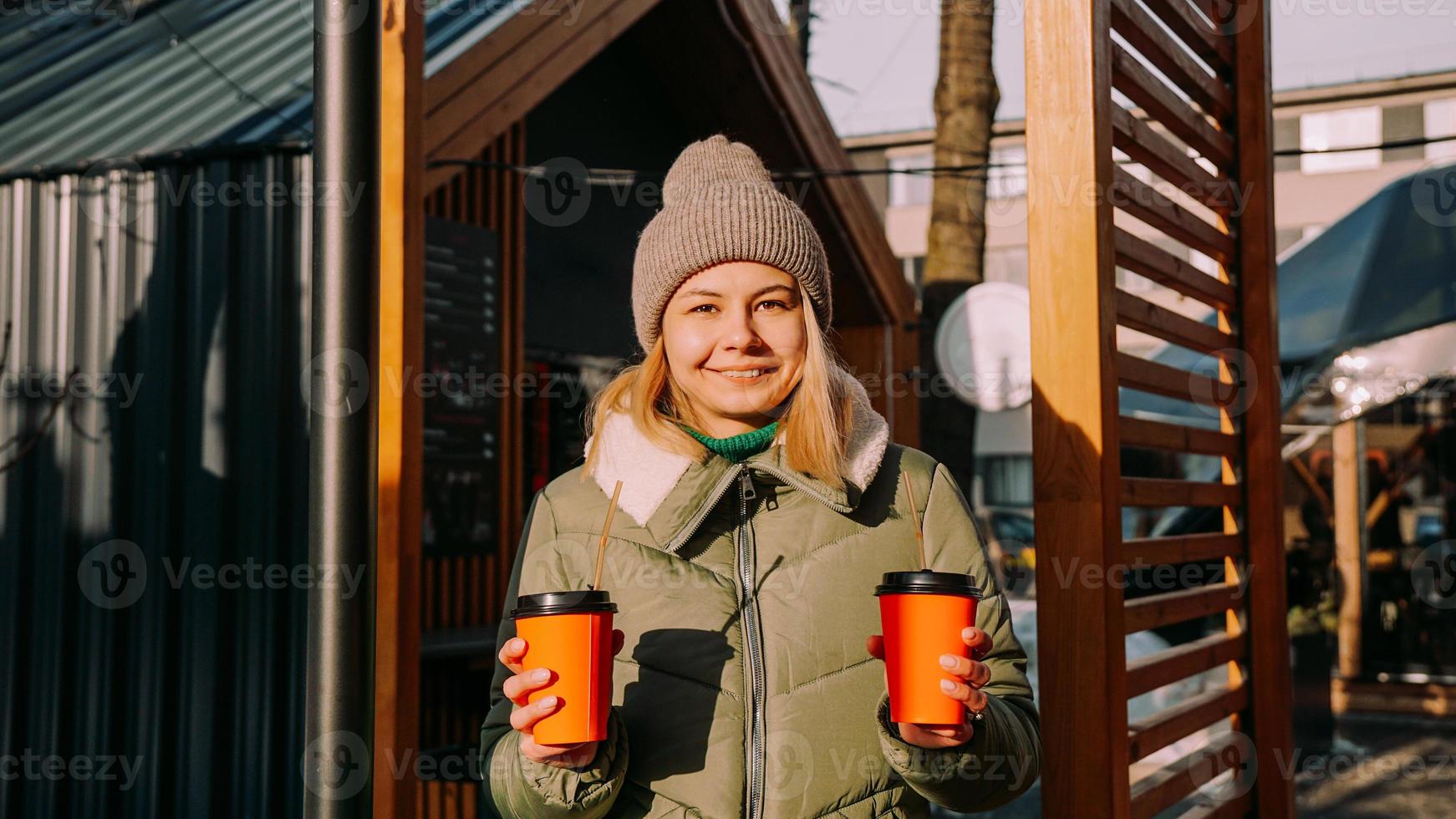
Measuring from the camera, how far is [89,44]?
6891 millimetres

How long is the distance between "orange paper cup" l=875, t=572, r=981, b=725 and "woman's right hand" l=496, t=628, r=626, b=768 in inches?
17.6

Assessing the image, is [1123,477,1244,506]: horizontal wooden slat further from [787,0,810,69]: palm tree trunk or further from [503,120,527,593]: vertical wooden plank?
[787,0,810,69]: palm tree trunk

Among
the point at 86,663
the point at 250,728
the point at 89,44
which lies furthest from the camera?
the point at 89,44

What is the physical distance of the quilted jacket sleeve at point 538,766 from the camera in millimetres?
1931

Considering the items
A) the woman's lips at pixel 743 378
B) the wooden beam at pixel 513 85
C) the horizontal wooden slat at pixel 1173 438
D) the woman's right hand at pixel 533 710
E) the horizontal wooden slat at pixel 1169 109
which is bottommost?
the woman's right hand at pixel 533 710

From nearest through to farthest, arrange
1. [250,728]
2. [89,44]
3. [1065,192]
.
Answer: [1065,192] → [250,728] → [89,44]

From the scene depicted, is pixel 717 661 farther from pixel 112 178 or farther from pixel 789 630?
pixel 112 178

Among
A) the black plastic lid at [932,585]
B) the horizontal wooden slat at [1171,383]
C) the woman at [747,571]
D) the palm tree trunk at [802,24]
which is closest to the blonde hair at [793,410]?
the woman at [747,571]

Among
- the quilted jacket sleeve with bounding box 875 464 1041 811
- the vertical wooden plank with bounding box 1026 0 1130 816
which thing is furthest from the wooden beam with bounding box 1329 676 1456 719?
the quilted jacket sleeve with bounding box 875 464 1041 811

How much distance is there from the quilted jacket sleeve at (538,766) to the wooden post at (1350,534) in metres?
10.2

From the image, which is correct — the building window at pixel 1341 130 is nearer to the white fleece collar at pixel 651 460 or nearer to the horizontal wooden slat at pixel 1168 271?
the horizontal wooden slat at pixel 1168 271

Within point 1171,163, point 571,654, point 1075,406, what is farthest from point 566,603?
point 1171,163

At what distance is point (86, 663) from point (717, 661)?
4.35 metres

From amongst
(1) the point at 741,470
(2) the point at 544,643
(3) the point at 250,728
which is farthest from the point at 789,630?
(3) the point at 250,728
